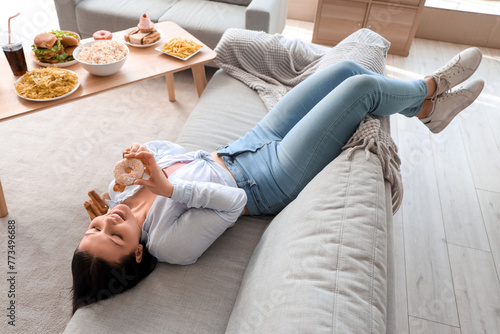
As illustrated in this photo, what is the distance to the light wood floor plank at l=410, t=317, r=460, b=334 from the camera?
1468mm

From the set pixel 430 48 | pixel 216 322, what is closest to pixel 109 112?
pixel 216 322

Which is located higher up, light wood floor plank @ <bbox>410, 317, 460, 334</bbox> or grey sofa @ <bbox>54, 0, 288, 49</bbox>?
grey sofa @ <bbox>54, 0, 288, 49</bbox>

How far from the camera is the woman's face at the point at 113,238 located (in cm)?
111

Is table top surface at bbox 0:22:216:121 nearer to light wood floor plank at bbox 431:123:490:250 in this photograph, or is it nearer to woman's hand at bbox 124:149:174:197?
woman's hand at bbox 124:149:174:197

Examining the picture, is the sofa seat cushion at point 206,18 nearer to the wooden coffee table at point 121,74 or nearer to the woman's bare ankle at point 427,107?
the wooden coffee table at point 121,74

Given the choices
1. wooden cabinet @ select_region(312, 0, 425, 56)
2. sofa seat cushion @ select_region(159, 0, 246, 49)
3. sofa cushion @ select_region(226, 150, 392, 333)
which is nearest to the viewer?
sofa cushion @ select_region(226, 150, 392, 333)

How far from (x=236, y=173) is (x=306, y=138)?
295 mm

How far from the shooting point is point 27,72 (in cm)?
177

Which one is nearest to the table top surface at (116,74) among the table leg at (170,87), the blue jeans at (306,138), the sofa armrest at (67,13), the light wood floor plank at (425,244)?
the table leg at (170,87)

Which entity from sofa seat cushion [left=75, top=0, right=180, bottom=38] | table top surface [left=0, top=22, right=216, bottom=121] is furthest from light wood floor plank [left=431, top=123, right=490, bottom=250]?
sofa seat cushion [left=75, top=0, right=180, bottom=38]

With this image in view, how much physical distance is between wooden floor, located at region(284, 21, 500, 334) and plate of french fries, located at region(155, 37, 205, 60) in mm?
1349

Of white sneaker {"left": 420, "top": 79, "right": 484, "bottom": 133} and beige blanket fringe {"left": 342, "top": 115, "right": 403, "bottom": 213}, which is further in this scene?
white sneaker {"left": 420, "top": 79, "right": 484, "bottom": 133}

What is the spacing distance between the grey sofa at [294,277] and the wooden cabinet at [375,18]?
2.41 m

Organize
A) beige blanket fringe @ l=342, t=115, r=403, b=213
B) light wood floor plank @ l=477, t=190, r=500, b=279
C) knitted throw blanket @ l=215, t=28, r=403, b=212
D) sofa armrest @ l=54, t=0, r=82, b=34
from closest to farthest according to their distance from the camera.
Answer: beige blanket fringe @ l=342, t=115, r=403, b=213 < light wood floor plank @ l=477, t=190, r=500, b=279 < knitted throw blanket @ l=215, t=28, r=403, b=212 < sofa armrest @ l=54, t=0, r=82, b=34
